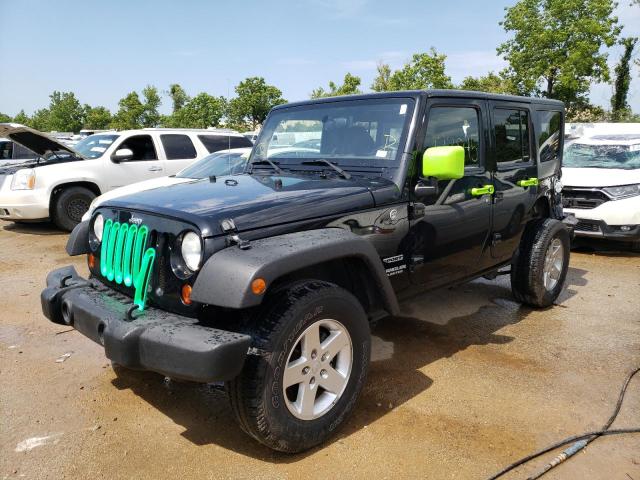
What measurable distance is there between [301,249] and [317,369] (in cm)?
66

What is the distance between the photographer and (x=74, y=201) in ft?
29.2

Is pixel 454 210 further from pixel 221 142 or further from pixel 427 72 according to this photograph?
pixel 427 72

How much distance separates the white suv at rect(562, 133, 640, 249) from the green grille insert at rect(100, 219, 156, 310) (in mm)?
6548

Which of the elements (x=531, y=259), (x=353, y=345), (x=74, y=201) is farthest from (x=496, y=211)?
(x=74, y=201)

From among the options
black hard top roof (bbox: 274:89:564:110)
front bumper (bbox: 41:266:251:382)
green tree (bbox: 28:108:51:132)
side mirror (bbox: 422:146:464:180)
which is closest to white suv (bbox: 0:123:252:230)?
black hard top roof (bbox: 274:89:564:110)

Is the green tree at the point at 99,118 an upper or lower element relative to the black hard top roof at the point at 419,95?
upper

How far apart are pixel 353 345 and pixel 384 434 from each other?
0.54 meters

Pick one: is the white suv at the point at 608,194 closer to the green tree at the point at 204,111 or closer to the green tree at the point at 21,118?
the green tree at the point at 204,111

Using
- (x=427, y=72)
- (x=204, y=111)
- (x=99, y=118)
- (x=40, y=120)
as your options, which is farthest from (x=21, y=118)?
(x=427, y=72)

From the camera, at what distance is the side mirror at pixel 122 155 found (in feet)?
27.9

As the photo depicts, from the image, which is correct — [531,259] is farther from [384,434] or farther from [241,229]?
[241,229]

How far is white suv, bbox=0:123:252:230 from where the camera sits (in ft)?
28.1

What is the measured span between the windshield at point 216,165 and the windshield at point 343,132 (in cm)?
358

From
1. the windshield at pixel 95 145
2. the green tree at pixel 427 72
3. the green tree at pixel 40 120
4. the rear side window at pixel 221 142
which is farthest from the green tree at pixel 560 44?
the green tree at pixel 40 120
